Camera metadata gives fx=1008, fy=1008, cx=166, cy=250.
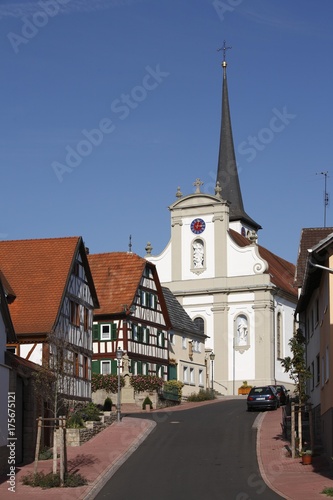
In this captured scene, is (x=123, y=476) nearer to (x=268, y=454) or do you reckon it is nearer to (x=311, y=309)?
(x=268, y=454)

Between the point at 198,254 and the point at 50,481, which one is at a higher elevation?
the point at 198,254

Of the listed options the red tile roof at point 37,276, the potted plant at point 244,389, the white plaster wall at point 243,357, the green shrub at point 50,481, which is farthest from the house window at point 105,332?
the green shrub at point 50,481

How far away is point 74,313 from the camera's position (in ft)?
154

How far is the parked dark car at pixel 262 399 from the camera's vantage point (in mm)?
53688

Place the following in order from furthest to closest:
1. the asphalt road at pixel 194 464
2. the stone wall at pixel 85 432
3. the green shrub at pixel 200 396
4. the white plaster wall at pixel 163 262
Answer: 1. the white plaster wall at pixel 163 262
2. the green shrub at pixel 200 396
3. the stone wall at pixel 85 432
4. the asphalt road at pixel 194 464

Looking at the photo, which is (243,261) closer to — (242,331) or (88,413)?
(242,331)

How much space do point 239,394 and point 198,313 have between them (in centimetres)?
896

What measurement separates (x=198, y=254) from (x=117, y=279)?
2240 cm

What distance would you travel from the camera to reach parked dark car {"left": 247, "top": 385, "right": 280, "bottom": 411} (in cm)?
5369

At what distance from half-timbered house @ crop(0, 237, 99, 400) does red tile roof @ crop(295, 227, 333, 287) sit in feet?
33.5

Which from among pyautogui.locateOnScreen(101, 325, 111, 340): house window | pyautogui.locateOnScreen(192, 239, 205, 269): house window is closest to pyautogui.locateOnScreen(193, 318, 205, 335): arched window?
pyautogui.locateOnScreen(192, 239, 205, 269): house window

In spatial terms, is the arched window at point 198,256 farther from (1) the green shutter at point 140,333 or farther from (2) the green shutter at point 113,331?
(2) the green shutter at point 113,331

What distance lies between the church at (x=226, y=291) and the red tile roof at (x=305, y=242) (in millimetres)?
34469

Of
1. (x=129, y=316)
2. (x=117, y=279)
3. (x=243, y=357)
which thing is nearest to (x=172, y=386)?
(x=129, y=316)
